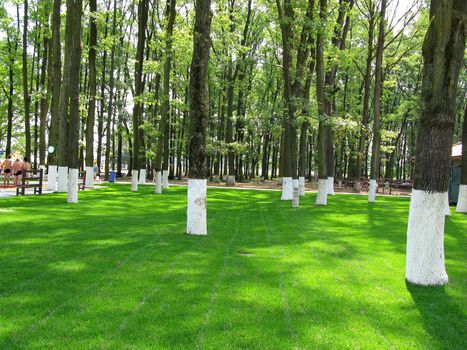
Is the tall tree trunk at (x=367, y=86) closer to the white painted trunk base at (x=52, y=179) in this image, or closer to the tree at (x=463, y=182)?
the tree at (x=463, y=182)

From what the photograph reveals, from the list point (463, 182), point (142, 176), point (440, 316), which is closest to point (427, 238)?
point (440, 316)

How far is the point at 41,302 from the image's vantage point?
4.66m

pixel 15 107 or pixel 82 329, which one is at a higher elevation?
pixel 15 107

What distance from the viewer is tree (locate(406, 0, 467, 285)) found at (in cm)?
583

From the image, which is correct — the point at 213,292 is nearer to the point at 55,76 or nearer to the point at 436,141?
the point at 436,141

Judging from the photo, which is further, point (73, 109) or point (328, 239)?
point (73, 109)

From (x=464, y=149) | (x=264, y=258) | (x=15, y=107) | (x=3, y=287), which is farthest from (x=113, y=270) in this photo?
(x=15, y=107)

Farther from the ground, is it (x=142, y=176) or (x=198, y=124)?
(x=198, y=124)

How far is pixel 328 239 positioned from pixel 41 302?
21.9 feet

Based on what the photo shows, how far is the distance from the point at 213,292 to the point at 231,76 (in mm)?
30843

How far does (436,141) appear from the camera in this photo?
594 cm

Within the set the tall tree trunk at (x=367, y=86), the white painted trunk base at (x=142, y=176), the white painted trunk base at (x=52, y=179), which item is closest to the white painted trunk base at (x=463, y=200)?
the tall tree trunk at (x=367, y=86)

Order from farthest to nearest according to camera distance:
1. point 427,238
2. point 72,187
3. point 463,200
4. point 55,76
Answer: point 55,76, point 463,200, point 72,187, point 427,238

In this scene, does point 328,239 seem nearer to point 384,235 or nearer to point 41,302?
point 384,235
